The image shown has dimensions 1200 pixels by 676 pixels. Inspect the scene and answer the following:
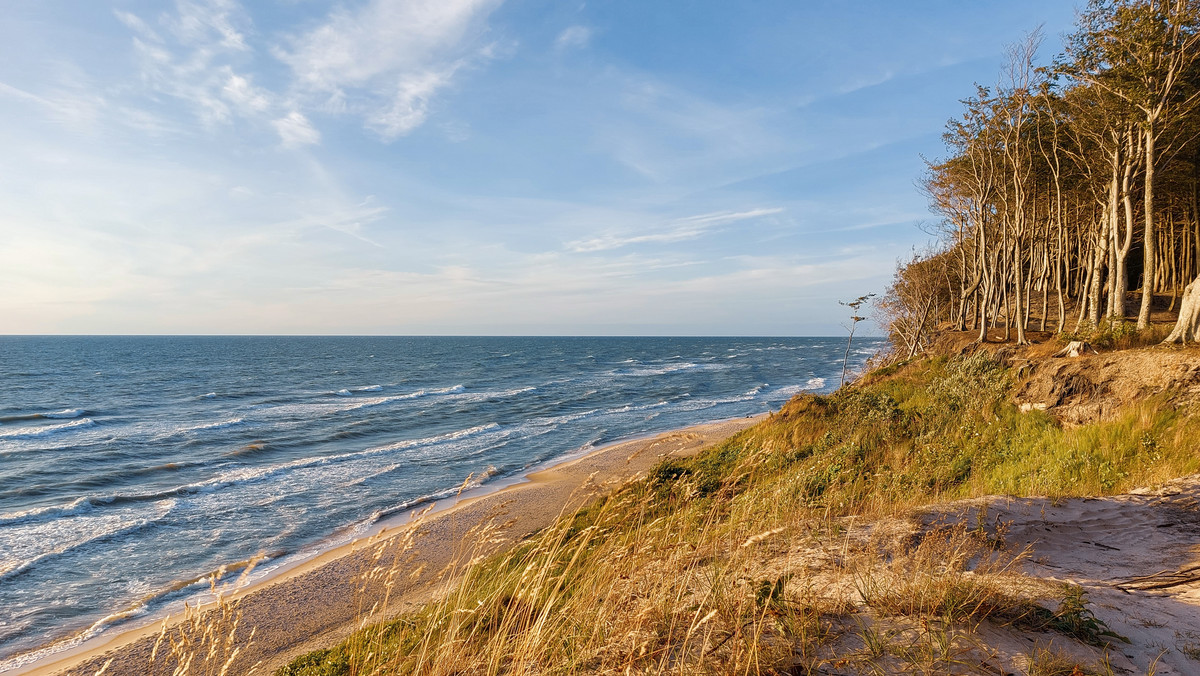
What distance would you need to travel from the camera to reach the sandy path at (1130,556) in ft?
12.1

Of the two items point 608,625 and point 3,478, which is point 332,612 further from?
point 3,478

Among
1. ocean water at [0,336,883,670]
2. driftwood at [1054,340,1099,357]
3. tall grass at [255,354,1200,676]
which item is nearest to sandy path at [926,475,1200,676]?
tall grass at [255,354,1200,676]

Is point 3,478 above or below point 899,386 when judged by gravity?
below

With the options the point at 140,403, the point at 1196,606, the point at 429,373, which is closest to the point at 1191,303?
the point at 1196,606

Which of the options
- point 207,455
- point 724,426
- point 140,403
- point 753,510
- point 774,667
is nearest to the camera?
point 774,667

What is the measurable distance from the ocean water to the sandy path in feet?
24.0

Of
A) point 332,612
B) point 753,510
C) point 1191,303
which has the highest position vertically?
point 1191,303

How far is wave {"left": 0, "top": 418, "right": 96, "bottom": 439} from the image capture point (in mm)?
30938

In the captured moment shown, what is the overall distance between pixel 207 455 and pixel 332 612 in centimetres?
1894

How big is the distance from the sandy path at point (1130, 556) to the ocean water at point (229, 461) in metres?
7.30

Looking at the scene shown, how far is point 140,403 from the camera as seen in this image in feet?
146

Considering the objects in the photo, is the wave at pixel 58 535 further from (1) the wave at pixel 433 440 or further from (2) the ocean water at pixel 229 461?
(1) the wave at pixel 433 440

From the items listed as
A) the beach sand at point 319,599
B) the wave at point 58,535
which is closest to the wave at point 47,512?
the wave at point 58,535

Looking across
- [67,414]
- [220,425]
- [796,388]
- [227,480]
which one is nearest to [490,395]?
[220,425]
